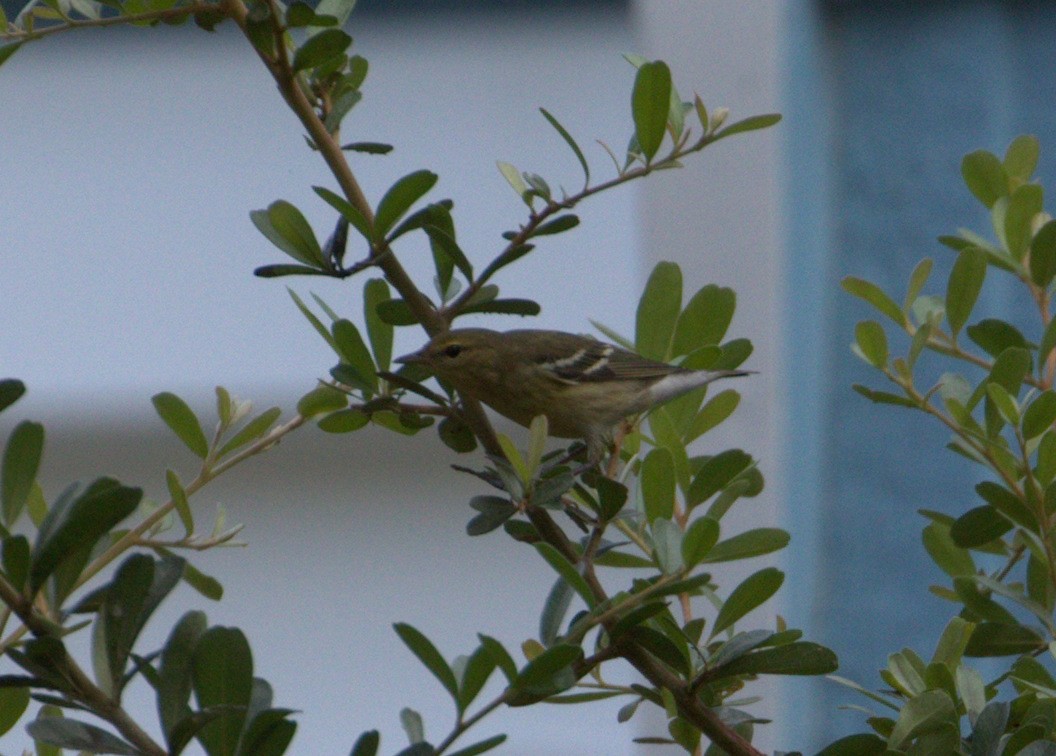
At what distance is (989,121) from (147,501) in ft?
10.7

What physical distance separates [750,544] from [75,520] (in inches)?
26.4

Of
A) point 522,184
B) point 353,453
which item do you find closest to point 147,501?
point 522,184

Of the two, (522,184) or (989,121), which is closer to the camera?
(522,184)

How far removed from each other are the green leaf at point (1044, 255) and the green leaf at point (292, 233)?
92cm

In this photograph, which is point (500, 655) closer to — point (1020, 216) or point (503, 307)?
point (503, 307)

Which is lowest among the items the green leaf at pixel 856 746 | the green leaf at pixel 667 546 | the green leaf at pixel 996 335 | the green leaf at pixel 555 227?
the green leaf at pixel 856 746

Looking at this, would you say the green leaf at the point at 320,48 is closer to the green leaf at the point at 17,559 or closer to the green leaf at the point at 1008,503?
the green leaf at the point at 17,559

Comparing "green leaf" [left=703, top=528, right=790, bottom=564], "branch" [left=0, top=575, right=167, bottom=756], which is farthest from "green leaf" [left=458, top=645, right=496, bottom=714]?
"green leaf" [left=703, top=528, right=790, bottom=564]

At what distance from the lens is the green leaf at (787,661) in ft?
3.87

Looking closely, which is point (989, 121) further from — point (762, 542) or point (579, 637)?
point (579, 637)

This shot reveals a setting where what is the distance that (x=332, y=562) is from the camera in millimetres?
4641

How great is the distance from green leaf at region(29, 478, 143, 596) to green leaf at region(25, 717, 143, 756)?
130mm

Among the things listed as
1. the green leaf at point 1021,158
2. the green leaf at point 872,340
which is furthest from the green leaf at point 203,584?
the green leaf at point 1021,158

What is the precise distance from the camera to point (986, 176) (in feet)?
6.37
